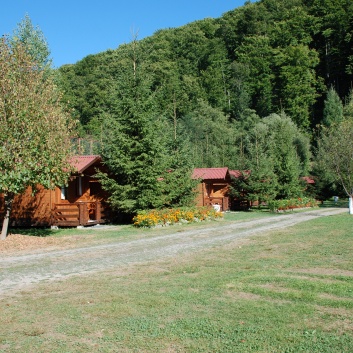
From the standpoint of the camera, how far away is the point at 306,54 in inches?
2820

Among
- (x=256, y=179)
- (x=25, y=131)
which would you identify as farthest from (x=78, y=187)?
(x=256, y=179)

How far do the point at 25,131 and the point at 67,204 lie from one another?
6.75 meters

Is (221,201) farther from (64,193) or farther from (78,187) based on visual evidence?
(64,193)

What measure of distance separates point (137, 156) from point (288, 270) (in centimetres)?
1310

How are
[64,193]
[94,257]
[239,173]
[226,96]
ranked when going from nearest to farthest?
[94,257] < [64,193] < [239,173] < [226,96]

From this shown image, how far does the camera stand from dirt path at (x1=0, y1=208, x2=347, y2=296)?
28.8ft

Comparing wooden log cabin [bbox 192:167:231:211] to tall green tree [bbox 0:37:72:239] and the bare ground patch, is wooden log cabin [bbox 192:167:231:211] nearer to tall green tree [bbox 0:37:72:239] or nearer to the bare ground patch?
tall green tree [bbox 0:37:72:239]

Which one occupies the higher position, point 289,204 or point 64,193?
point 64,193

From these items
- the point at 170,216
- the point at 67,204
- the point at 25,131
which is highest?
the point at 25,131

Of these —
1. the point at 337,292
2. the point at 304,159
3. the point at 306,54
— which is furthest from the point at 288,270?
the point at 306,54

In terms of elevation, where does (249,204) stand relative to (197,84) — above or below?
below

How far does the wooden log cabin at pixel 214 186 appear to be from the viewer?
31705mm

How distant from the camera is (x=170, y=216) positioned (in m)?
20.1

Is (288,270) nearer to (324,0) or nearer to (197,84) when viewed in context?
(197,84)
